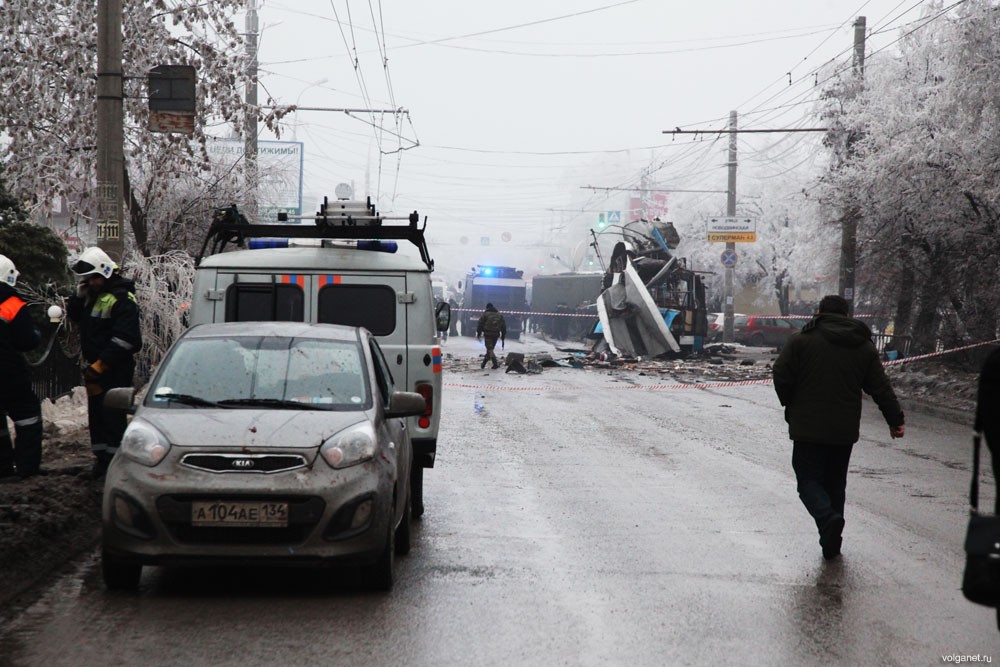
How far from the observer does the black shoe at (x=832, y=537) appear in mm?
7542

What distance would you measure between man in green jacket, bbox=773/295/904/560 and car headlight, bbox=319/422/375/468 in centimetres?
285

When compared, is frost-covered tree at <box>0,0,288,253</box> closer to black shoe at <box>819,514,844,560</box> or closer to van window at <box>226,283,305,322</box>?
van window at <box>226,283,305,322</box>

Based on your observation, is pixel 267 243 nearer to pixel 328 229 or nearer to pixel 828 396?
Result: pixel 328 229

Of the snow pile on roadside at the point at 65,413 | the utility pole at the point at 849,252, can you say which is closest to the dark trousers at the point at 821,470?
the snow pile on roadside at the point at 65,413

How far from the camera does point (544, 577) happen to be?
700 centimetres

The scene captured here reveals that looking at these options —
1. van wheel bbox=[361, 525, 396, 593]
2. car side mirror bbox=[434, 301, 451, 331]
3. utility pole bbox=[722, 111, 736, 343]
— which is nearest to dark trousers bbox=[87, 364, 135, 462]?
car side mirror bbox=[434, 301, 451, 331]

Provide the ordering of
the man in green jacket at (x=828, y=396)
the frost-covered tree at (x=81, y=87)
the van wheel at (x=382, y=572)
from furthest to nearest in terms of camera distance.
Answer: the frost-covered tree at (x=81, y=87)
the man in green jacket at (x=828, y=396)
the van wheel at (x=382, y=572)

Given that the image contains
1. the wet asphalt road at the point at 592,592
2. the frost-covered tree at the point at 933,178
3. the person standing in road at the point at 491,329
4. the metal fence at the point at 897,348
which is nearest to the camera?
the wet asphalt road at the point at 592,592

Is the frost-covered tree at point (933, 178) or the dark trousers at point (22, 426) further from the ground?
the frost-covered tree at point (933, 178)

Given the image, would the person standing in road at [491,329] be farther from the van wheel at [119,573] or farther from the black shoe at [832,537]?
the van wheel at [119,573]

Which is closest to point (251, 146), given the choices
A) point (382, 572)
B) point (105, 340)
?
point (105, 340)

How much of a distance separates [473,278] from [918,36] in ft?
106

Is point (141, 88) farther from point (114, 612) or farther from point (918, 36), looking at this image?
point (918, 36)

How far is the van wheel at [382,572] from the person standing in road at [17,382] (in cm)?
374
